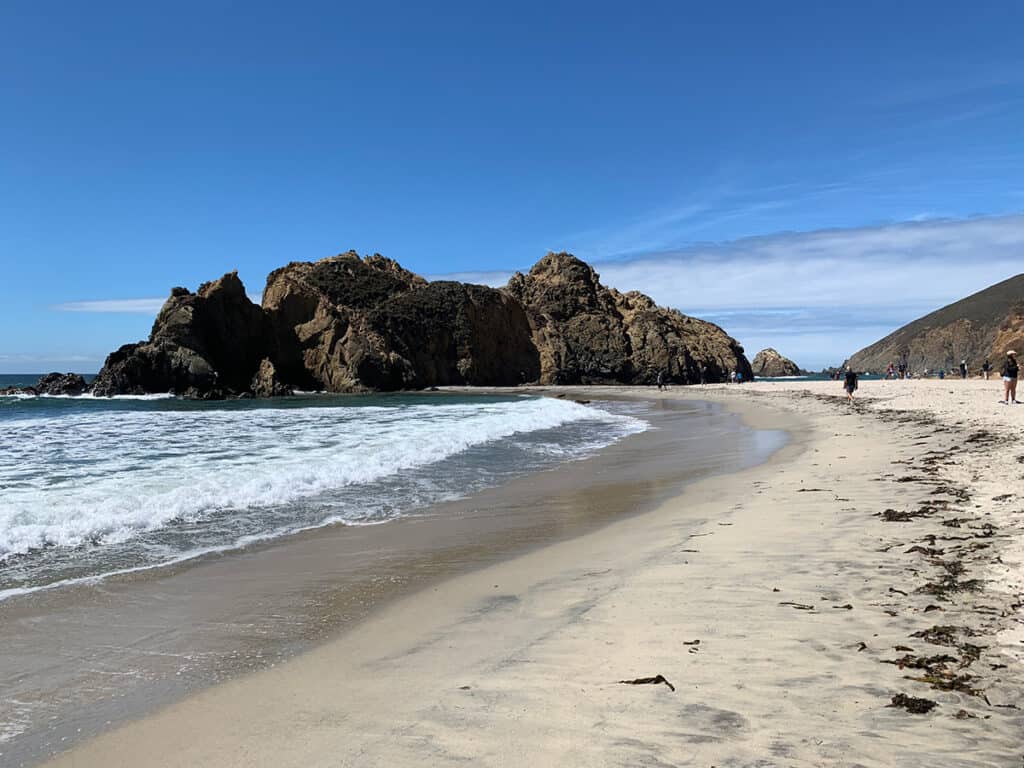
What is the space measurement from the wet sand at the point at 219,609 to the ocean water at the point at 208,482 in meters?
0.71

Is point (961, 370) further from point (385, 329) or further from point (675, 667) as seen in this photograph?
point (675, 667)

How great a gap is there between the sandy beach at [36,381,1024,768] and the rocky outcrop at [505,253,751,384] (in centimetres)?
7225

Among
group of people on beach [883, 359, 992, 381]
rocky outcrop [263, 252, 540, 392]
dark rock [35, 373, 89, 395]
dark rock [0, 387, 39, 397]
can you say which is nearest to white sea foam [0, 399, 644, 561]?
group of people on beach [883, 359, 992, 381]

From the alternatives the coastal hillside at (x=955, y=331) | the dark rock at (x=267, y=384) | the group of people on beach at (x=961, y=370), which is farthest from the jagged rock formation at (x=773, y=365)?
the dark rock at (x=267, y=384)

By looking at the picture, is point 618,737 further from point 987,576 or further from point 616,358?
point 616,358

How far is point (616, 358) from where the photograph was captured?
80.3 metres

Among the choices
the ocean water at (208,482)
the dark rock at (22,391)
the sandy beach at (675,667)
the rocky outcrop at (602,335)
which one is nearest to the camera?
the sandy beach at (675,667)

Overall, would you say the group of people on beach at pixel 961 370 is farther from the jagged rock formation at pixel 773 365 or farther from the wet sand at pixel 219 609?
the jagged rock formation at pixel 773 365

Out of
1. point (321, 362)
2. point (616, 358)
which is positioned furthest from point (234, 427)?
point (616, 358)

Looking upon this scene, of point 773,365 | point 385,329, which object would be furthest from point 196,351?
point 773,365

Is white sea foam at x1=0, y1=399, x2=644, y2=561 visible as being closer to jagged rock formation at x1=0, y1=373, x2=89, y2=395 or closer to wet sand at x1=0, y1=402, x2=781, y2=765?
wet sand at x1=0, y1=402, x2=781, y2=765

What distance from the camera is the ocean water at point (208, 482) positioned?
6.73 metres

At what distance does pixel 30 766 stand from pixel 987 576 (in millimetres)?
5748

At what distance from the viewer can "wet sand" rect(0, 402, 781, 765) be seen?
339 cm
